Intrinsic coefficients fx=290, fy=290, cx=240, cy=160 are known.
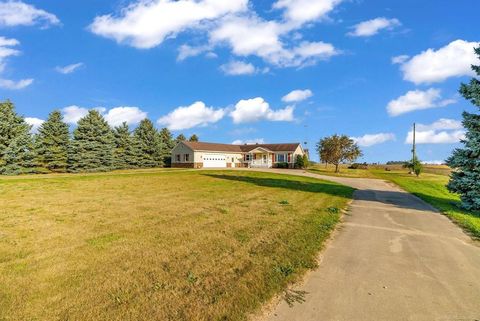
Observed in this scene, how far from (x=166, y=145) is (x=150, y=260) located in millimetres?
58304

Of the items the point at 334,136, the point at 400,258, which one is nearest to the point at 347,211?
the point at 400,258

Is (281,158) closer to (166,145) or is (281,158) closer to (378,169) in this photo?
(378,169)

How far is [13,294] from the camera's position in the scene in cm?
489

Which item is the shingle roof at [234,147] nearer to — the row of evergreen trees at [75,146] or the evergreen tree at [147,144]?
the evergreen tree at [147,144]

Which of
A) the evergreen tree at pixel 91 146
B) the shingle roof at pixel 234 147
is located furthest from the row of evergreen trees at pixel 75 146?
the shingle roof at pixel 234 147

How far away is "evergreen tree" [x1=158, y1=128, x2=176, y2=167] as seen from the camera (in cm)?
6094

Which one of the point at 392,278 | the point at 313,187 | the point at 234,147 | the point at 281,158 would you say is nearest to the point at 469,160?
the point at 313,187

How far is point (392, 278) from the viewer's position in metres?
5.78

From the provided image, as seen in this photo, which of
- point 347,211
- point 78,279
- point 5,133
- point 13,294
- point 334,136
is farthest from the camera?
point 334,136

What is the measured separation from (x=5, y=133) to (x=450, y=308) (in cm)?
5198

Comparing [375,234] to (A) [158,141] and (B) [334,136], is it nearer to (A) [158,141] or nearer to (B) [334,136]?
(B) [334,136]

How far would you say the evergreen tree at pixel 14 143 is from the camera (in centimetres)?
3994

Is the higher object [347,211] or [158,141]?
[158,141]

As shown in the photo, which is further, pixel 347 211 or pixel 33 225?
pixel 347 211
